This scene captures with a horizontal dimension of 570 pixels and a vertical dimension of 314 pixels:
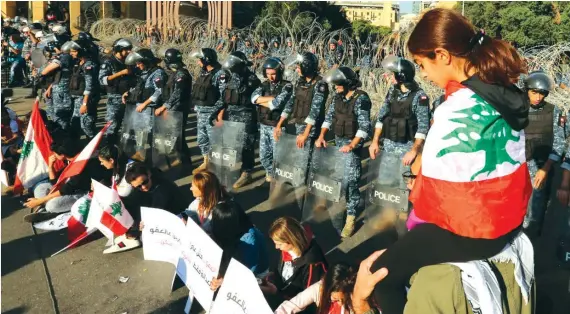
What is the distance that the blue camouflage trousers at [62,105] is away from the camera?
9008 mm

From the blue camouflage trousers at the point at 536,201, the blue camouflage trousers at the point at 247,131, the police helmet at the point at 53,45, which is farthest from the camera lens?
the police helmet at the point at 53,45

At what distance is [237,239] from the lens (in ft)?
13.2

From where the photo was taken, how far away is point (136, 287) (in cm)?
447

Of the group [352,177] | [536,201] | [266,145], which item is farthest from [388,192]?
[266,145]

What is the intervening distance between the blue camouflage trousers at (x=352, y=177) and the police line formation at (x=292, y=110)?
0.4 inches

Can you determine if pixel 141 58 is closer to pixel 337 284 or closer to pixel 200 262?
pixel 200 262

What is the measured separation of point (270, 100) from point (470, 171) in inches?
207

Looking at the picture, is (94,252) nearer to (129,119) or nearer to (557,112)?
(129,119)

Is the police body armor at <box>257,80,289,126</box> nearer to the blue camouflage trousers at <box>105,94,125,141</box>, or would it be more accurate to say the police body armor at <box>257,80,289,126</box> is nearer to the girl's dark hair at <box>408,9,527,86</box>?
the blue camouflage trousers at <box>105,94,125,141</box>

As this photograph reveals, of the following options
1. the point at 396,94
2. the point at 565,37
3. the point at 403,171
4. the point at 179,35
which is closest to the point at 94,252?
the point at 403,171

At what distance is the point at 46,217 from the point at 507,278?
543cm

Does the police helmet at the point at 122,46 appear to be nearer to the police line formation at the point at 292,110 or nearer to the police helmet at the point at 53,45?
the police line formation at the point at 292,110

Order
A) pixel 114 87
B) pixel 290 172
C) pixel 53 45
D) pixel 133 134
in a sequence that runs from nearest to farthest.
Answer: pixel 290 172
pixel 133 134
pixel 114 87
pixel 53 45

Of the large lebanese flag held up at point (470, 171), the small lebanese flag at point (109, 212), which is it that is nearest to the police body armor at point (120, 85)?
the small lebanese flag at point (109, 212)
